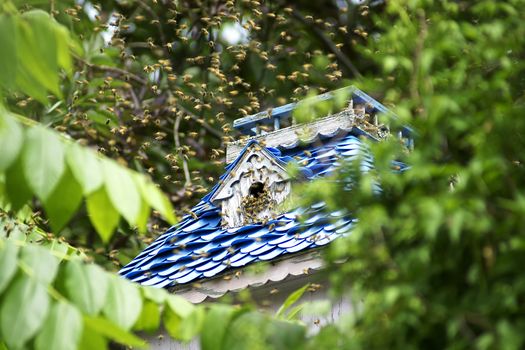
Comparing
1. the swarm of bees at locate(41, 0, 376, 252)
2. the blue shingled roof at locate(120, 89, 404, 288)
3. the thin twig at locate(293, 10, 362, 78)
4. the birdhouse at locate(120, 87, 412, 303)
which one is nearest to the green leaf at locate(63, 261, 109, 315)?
the blue shingled roof at locate(120, 89, 404, 288)

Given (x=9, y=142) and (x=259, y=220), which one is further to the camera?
(x=259, y=220)

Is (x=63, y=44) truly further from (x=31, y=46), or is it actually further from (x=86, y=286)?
(x=86, y=286)

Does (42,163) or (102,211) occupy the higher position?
(42,163)

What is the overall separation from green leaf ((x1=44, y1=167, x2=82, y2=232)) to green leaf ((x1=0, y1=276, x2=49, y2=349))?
211mm

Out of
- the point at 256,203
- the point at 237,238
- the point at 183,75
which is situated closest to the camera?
the point at 237,238

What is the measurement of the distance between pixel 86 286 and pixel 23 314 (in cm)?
32

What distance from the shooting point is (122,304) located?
3.29 meters

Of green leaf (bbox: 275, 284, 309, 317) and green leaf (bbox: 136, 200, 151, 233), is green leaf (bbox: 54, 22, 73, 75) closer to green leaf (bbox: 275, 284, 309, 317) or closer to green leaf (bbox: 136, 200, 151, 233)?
green leaf (bbox: 136, 200, 151, 233)

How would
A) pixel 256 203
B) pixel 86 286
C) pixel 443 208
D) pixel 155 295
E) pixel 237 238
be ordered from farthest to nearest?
pixel 256 203 → pixel 237 238 → pixel 155 295 → pixel 86 286 → pixel 443 208

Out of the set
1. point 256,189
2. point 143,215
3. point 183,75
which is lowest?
point 143,215

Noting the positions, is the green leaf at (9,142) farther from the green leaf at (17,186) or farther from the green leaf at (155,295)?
the green leaf at (155,295)

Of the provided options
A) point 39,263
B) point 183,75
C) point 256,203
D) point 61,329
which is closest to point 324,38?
point 183,75

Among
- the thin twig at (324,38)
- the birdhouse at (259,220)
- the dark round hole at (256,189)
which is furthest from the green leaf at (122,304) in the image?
the thin twig at (324,38)

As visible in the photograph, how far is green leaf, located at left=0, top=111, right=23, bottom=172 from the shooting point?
3.01m
